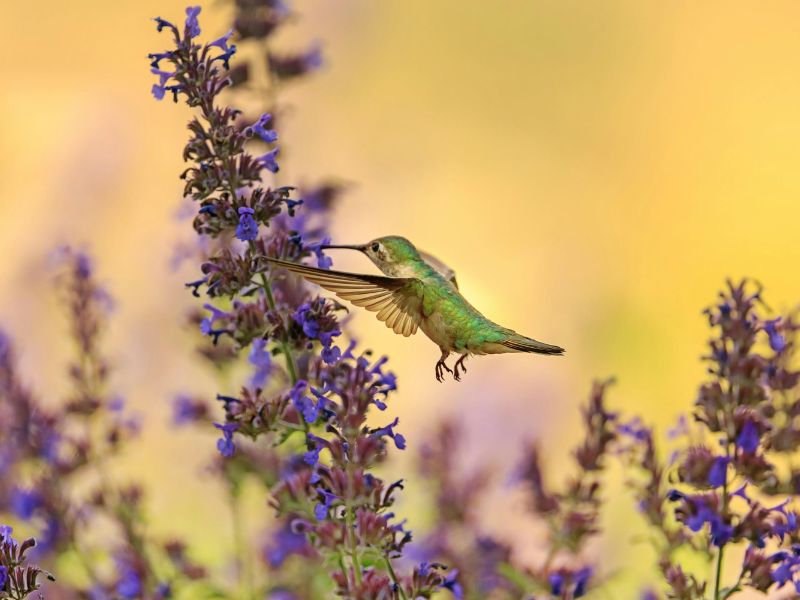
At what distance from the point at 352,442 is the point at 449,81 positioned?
27.7 feet

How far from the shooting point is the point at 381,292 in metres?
3.09

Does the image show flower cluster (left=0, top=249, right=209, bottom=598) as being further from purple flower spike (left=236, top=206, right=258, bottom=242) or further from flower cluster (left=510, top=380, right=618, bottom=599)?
purple flower spike (left=236, top=206, right=258, bottom=242)

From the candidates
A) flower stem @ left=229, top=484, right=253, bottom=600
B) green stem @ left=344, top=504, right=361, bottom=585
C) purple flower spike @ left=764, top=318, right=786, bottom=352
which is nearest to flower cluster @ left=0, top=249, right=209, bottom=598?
flower stem @ left=229, top=484, right=253, bottom=600

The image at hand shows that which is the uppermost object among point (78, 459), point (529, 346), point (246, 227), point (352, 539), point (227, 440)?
point (246, 227)

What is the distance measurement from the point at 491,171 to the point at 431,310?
7166mm

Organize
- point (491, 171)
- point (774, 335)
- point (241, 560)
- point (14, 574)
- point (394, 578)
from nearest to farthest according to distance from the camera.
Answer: point (14, 574)
point (394, 578)
point (774, 335)
point (241, 560)
point (491, 171)

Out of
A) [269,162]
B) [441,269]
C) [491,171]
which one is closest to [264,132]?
[269,162]

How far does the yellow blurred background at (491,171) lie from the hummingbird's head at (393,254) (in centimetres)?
455

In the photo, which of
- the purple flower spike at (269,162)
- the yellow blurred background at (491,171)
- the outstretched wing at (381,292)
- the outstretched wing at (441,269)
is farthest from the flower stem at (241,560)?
the yellow blurred background at (491,171)

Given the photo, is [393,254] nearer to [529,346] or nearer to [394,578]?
[529,346]

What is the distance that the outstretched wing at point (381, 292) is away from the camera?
2.71m

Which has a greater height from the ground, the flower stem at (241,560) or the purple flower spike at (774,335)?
the purple flower spike at (774,335)

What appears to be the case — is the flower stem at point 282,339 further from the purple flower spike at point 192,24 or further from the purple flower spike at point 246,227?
the purple flower spike at point 192,24

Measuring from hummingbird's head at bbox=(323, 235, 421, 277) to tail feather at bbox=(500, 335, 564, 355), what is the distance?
41 centimetres
